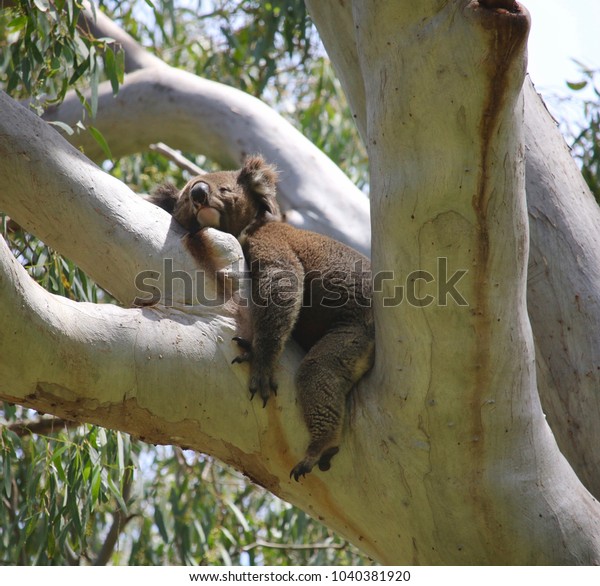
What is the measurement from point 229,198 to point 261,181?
0.18m

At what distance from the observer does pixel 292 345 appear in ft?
8.88

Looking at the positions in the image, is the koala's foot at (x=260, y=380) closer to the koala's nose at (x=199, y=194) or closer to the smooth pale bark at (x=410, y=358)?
the smooth pale bark at (x=410, y=358)

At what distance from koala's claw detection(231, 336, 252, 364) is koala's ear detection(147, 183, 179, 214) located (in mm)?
1152

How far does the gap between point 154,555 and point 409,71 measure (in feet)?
12.7

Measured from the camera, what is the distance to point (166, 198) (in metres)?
3.41

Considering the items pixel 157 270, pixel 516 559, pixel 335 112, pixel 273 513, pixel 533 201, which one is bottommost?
pixel 273 513

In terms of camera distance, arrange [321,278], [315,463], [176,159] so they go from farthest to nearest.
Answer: [176,159] → [321,278] → [315,463]

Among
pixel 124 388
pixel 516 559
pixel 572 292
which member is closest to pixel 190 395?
pixel 124 388

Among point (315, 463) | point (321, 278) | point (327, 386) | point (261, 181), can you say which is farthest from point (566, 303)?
point (261, 181)

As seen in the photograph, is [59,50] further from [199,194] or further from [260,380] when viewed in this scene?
[260,380]

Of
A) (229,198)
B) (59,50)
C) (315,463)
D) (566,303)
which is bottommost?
(315,463)

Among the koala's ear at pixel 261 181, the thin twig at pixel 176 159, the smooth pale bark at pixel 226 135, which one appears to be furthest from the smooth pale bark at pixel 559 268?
the thin twig at pixel 176 159

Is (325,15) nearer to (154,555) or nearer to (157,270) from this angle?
(157,270)

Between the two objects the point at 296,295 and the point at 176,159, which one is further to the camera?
the point at 176,159
